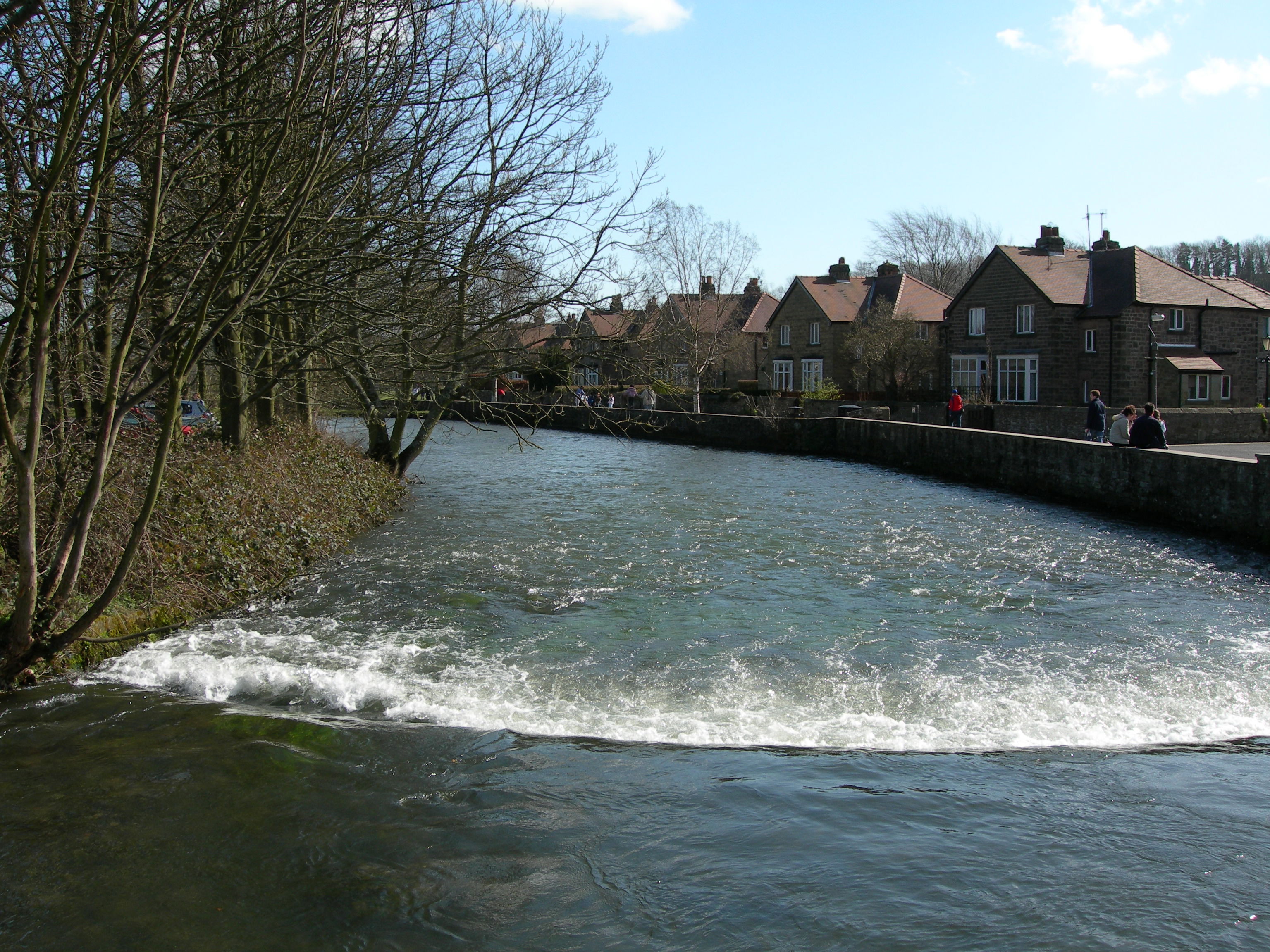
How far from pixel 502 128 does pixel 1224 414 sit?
24.5 m

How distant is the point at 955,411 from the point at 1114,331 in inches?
615

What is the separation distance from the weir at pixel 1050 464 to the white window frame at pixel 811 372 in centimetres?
2071

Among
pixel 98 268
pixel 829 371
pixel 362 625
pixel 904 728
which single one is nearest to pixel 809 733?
pixel 904 728

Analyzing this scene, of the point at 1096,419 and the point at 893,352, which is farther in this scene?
the point at 893,352

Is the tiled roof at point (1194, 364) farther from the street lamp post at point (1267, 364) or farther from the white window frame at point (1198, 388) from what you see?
the street lamp post at point (1267, 364)

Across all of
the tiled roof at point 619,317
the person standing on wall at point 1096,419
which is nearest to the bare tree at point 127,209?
the tiled roof at point 619,317

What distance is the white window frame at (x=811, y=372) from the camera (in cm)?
5866

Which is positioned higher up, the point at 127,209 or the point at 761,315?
the point at 761,315

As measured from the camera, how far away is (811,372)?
59.6 meters

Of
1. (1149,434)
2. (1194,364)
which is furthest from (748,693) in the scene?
(1194,364)

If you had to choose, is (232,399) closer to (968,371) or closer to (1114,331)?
(1114,331)

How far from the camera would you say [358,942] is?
14.6 feet

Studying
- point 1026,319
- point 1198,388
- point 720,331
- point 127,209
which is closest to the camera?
point 127,209

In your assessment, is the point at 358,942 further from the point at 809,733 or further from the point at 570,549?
the point at 570,549
